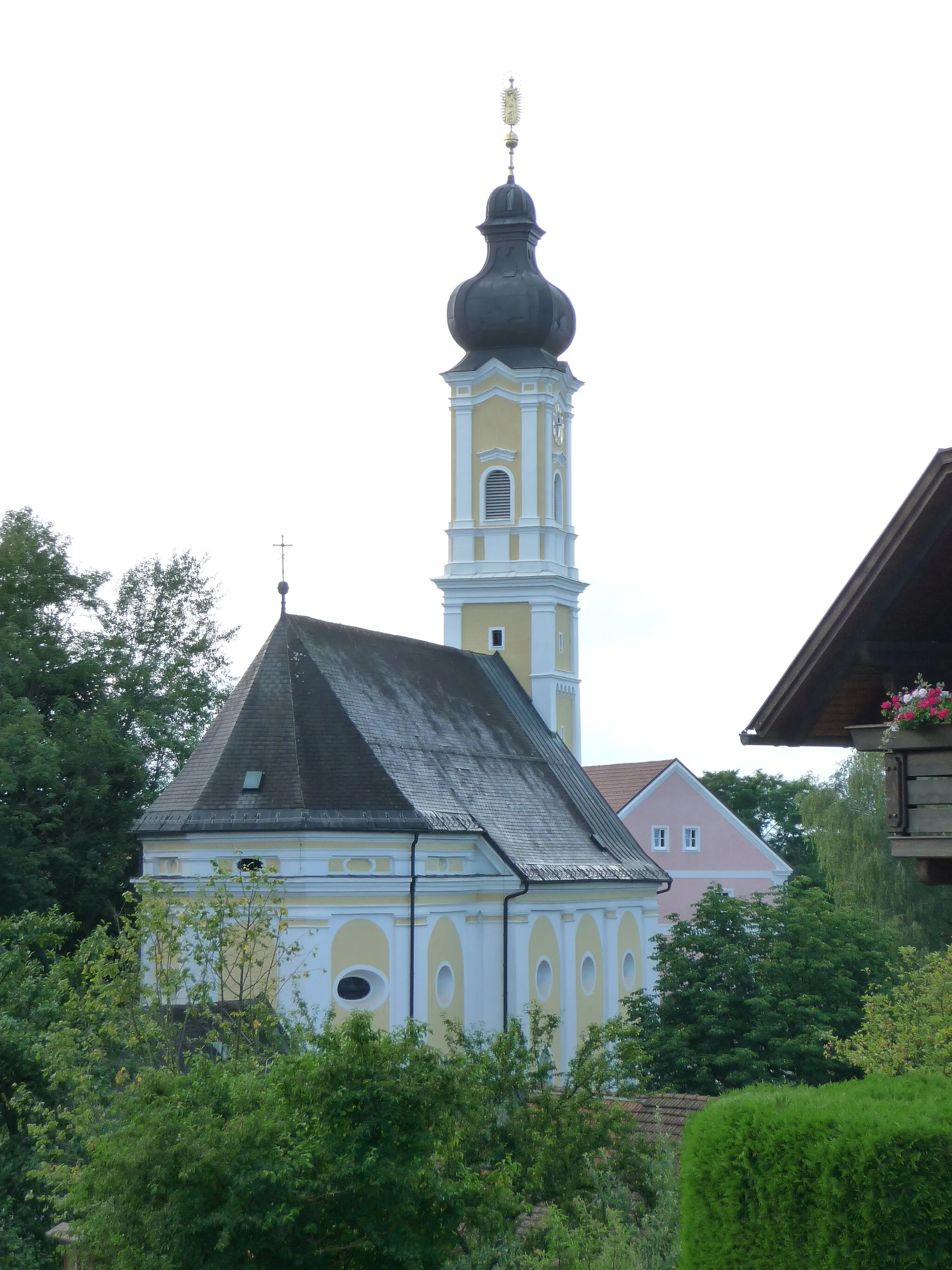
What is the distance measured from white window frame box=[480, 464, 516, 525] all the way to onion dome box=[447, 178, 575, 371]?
112 inches

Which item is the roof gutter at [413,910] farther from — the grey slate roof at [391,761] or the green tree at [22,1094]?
the green tree at [22,1094]

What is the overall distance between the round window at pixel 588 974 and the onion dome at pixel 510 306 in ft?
53.6

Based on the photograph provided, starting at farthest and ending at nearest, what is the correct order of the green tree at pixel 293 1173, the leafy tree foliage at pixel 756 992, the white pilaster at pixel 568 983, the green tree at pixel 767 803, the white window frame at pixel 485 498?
1. the green tree at pixel 767 803
2. the white window frame at pixel 485 498
3. the white pilaster at pixel 568 983
4. the leafy tree foliage at pixel 756 992
5. the green tree at pixel 293 1173

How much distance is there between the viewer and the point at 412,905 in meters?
33.4

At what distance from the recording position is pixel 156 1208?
1270 centimetres

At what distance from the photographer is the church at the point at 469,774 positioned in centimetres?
3253

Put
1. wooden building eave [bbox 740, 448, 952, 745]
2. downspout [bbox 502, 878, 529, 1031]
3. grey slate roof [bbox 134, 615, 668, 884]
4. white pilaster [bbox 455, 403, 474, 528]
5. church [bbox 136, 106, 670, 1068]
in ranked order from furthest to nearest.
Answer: white pilaster [bbox 455, 403, 474, 528] < downspout [bbox 502, 878, 529, 1031] < grey slate roof [bbox 134, 615, 668, 884] < church [bbox 136, 106, 670, 1068] < wooden building eave [bbox 740, 448, 952, 745]

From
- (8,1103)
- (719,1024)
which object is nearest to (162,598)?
(719,1024)

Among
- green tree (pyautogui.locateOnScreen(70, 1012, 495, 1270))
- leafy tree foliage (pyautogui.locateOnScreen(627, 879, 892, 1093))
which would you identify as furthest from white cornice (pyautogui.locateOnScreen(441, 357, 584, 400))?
green tree (pyautogui.locateOnScreen(70, 1012, 495, 1270))

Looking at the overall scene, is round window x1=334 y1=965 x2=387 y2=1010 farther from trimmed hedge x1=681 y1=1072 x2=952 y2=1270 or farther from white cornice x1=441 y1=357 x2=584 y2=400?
trimmed hedge x1=681 y1=1072 x2=952 y2=1270

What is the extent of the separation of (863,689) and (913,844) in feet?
5.66

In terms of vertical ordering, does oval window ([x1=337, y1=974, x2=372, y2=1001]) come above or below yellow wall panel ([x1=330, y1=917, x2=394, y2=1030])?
below

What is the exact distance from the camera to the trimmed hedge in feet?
25.9

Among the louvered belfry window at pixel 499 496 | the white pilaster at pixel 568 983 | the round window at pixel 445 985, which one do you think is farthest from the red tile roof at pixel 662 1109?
the louvered belfry window at pixel 499 496
